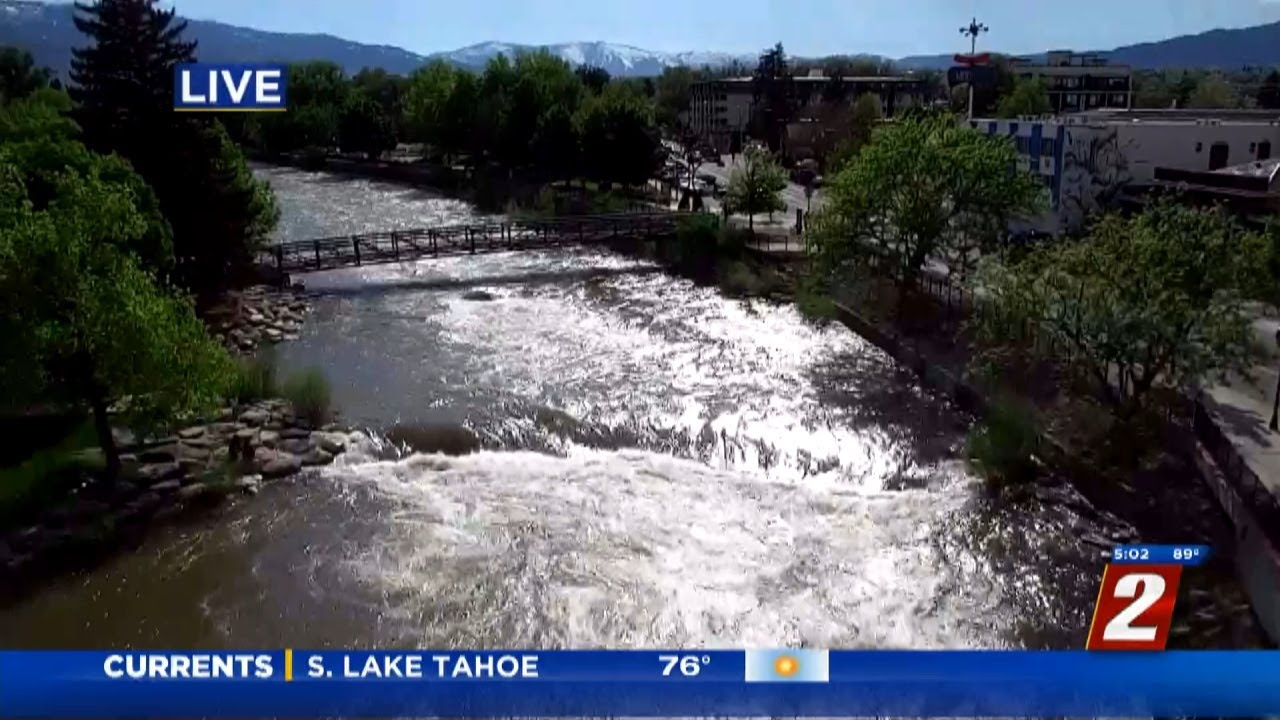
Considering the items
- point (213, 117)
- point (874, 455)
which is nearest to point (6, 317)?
point (874, 455)

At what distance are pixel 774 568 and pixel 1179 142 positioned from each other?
24.1m

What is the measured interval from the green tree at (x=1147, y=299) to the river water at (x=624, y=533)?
6.66ft

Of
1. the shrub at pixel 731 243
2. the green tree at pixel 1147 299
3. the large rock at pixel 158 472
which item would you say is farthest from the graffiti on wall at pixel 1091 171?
the large rock at pixel 158 472

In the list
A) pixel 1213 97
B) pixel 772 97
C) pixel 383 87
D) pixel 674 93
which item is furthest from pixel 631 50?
pixel 1213 97

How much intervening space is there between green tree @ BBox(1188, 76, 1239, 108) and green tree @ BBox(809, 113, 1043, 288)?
51753mm

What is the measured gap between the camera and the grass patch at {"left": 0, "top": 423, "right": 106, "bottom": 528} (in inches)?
495

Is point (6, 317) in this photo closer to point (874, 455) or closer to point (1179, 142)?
point (874, 455)

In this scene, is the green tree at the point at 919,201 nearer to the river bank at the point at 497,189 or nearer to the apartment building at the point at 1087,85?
the river bank at the point at 497,189

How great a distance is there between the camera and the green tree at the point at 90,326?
12.0m

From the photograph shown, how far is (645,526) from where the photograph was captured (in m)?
12.6

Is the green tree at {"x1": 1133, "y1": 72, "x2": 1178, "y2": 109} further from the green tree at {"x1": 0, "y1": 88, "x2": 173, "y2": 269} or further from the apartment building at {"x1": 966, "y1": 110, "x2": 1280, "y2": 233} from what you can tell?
the green tree at {"x1": 0, "y1": 88, "x2": 173, "y2": 269}

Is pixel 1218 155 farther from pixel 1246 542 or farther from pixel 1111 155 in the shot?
pixel 1246 542

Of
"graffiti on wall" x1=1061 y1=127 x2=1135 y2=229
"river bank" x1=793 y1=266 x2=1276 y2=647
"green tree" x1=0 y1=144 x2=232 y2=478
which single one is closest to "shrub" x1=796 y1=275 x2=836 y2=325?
"river bank" x1=793 y1=266 x2=1276 y2=647

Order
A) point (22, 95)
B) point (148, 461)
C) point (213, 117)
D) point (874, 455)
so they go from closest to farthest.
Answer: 1. point (148, 461)
2. point (874, 455)
3. point (213, 117)
4. point (22, 95)
